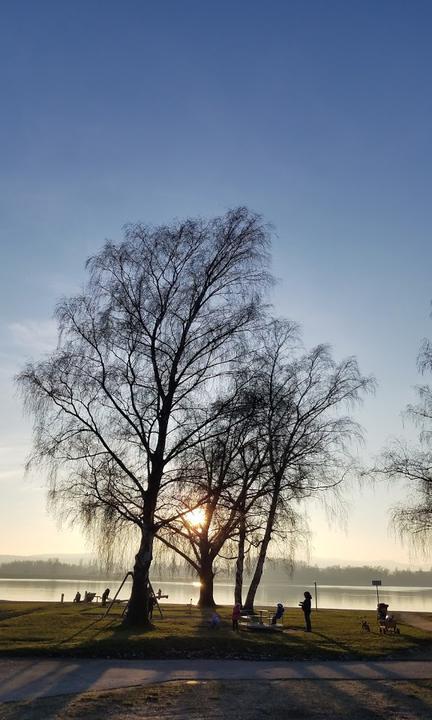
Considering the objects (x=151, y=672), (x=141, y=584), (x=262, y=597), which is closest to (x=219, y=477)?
(x=141, y=584)

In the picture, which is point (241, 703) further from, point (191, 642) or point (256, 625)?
point (256, 625)

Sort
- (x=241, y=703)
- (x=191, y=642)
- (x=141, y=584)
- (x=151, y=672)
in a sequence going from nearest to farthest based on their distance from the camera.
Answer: (x=241, y=703), (x=151, y=672), (x=191, y=642), (x=141, y=584)

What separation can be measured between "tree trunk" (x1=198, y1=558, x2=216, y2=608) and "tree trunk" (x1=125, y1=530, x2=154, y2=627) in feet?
47.7

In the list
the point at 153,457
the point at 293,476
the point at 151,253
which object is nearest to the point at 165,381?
the point at 153,457

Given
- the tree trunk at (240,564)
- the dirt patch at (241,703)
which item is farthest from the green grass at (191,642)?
the tree trunk at (240,564)

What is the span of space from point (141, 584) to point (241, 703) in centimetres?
1223

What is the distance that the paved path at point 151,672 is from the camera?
11500mm

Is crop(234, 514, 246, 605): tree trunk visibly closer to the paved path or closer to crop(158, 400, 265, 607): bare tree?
crop(158, 400, 265, 607): bare tree

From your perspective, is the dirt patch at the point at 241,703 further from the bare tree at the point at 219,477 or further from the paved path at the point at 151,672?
the bare tree at the point at 219,477

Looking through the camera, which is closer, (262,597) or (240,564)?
(240,564)

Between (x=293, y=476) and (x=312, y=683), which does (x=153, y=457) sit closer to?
(x=293, y=476)

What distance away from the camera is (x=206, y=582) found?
120ft

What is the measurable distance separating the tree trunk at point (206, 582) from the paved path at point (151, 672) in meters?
21.6

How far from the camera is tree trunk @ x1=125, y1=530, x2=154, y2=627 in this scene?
2167cm
